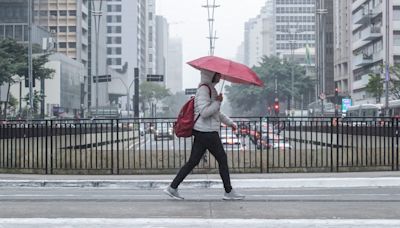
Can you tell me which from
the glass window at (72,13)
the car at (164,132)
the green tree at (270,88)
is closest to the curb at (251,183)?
the car at (164,132)

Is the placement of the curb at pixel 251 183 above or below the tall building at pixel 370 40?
below

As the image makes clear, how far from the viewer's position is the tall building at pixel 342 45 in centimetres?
10188

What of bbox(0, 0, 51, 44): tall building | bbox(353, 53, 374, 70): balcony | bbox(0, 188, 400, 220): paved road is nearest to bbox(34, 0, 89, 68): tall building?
bbox(0, 0, 51, 44): tall building

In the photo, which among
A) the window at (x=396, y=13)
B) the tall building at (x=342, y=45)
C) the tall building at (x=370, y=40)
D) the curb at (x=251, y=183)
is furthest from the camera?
the tall building at (x=342, y=45)

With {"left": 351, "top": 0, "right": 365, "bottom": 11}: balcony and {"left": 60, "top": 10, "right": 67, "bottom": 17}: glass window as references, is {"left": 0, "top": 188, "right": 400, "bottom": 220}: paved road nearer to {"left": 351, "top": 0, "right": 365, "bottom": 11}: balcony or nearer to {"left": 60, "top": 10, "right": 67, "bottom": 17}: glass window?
{"left": 351, "top": 0, "right": 365, "bottom": 11}: balcony

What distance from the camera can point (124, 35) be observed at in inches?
6255

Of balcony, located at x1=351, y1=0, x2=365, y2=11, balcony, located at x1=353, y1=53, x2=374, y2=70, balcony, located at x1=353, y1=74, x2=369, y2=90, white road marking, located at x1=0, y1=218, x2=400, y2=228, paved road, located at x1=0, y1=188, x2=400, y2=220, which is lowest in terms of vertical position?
paved road, located at x1=0, y1=188, x2=400, y2=220

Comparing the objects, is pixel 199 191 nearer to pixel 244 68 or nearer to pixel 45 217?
pixel 244 68

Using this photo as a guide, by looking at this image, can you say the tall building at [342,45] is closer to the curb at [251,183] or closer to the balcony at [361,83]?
the balcony at [361,83]

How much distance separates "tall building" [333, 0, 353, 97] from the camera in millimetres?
101875

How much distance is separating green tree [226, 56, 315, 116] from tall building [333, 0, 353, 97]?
19.0 feet

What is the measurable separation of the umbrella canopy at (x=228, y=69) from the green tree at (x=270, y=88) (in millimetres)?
97061

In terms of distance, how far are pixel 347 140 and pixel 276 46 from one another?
17896 cm

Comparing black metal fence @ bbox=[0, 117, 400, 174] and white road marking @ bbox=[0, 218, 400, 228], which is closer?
white road marking @ bbox=[0, 218, 400, 228]
